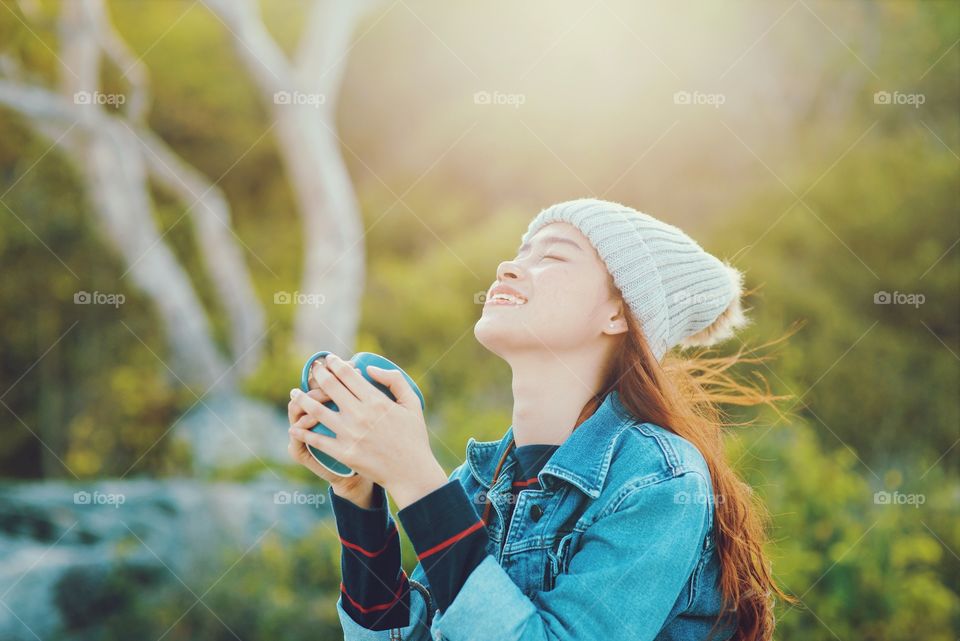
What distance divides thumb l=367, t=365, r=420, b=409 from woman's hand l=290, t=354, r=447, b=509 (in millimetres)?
28

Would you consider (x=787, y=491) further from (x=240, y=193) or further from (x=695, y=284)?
(x=240, y=193)

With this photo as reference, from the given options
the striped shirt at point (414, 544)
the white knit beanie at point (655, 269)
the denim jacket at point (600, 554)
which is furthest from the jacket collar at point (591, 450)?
the white knit beanie at point (655, 269)

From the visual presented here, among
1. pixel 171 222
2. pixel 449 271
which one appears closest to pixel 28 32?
pixel 171 222

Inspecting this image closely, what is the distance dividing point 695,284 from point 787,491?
2.42 metres

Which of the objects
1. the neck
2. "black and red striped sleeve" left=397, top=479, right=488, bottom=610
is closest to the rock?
the neck

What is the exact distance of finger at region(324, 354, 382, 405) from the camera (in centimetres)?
149

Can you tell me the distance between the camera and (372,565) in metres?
1.66

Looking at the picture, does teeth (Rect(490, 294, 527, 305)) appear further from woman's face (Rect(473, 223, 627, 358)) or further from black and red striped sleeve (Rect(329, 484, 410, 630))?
black and red striped sleeve (Rect(329, 484, 410, 630))

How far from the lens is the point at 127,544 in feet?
14.5

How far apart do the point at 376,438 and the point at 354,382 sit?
0.10 metres

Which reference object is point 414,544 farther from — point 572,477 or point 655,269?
point 655,269

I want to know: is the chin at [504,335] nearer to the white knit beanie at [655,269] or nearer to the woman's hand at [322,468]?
the white knit beanie at [655,269]

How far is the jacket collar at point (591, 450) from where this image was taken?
1587 millimetres

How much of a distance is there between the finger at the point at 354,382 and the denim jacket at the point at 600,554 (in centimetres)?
32
